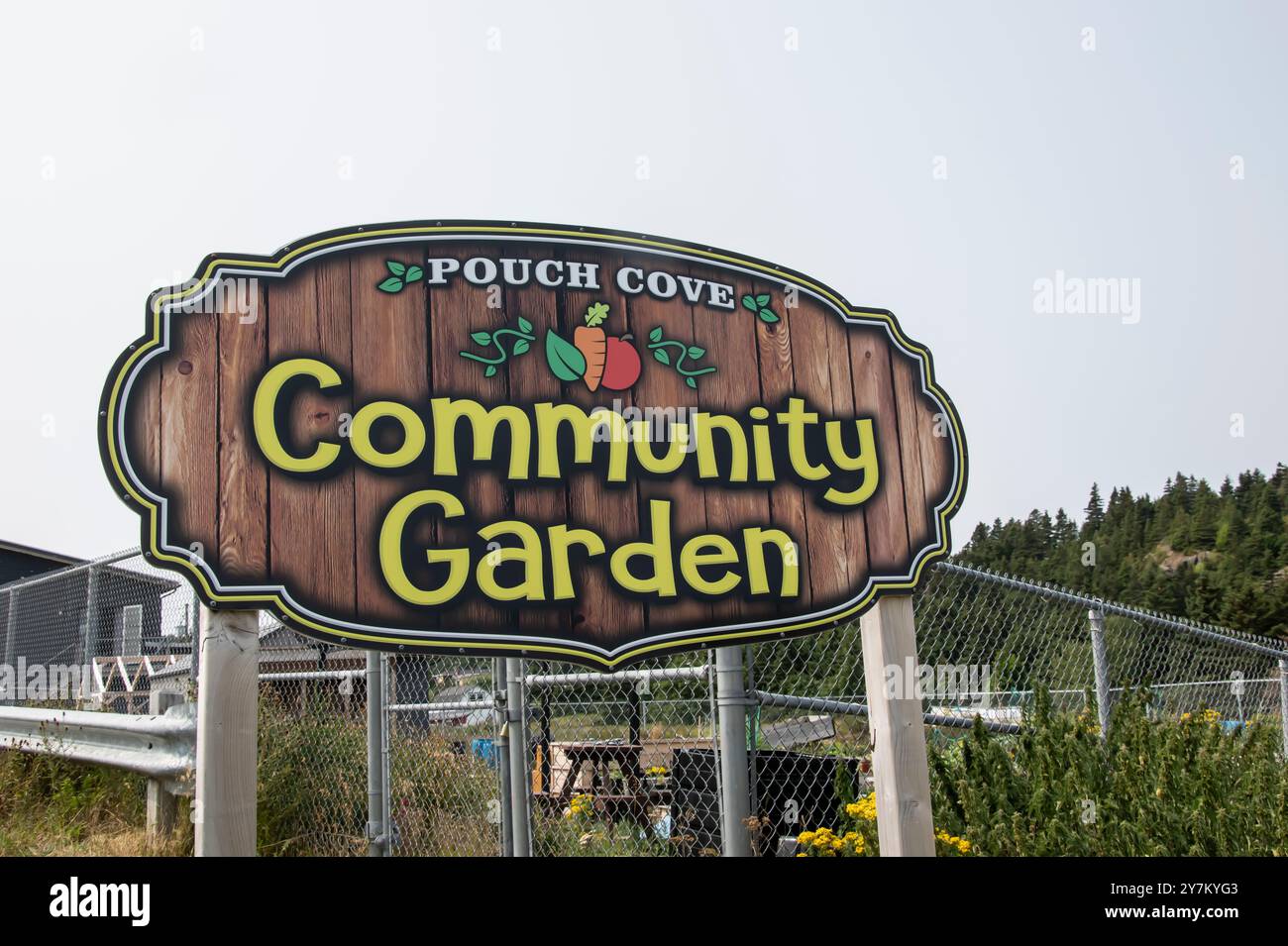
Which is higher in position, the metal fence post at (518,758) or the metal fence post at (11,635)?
the metal fence post at (11,635)

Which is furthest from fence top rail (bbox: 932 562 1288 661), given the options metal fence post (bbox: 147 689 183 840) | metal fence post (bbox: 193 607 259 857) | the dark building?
the dark building

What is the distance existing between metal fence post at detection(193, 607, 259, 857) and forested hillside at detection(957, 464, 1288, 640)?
40.0 m

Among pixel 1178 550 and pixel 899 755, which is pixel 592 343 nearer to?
pixel 899 755

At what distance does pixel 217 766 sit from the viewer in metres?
3.16

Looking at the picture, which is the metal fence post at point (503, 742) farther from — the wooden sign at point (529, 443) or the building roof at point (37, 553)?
the building roof at point (37, 553)

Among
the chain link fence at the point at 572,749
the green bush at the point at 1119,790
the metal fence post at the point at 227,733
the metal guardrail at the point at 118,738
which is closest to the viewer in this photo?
the metal fence post at the point at 227,733

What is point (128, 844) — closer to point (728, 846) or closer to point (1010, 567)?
point (728, 846)

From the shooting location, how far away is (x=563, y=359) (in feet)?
12.4

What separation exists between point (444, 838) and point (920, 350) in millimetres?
3950

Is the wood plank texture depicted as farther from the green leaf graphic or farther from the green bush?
the green bush

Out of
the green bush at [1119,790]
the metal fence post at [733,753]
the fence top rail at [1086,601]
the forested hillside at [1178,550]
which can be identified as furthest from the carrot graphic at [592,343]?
the forested hillside at [1178,550]

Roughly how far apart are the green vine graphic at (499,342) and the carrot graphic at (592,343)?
0.60ft

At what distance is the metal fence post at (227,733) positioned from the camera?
3148 millimetres
